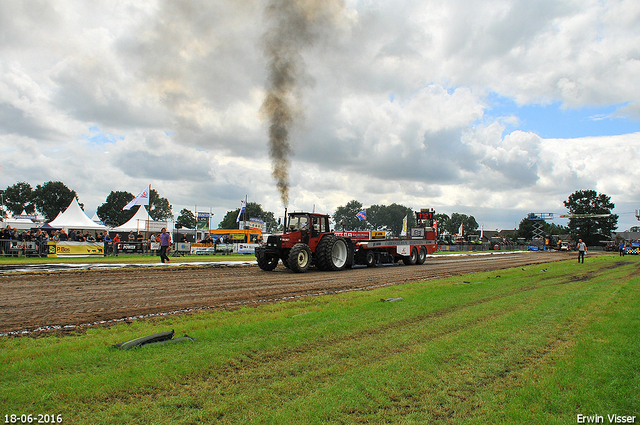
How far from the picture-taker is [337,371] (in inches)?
175

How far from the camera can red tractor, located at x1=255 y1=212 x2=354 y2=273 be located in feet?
56.5

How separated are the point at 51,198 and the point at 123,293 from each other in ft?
439

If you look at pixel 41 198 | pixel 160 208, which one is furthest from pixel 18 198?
pixel 160 208

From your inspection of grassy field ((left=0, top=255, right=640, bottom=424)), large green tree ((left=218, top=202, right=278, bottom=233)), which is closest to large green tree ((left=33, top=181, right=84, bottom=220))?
large green tree ((left=218, top=202, right=278, bottom=233))

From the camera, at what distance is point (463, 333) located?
6.16 m

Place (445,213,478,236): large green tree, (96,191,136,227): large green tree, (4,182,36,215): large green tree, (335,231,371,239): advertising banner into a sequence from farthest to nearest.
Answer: (445,213,478,236): large green tree, (96,191,136,227): large green tree, (4,182,36,215): large green tree, (335,231,371,239): advertising banner

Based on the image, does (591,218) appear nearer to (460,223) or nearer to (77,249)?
(460,223)

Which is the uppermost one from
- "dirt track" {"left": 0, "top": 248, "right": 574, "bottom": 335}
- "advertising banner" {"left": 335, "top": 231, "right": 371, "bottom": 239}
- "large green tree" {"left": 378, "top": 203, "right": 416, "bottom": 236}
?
"large green tree" {"left": 378, "top": 203, "right": 416, "bottom": 236}

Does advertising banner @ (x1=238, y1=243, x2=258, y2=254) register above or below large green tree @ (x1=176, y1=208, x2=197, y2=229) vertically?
below

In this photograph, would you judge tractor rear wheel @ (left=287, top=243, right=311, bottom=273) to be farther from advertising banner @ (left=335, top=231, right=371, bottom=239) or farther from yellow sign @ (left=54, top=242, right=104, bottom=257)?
yellow sign @ (left=54, top=242, right=104, bottom=257)

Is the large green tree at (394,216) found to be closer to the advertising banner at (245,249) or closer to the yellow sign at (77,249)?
the advertising banner at (245,249)

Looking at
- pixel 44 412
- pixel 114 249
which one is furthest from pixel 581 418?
pixel 114 249

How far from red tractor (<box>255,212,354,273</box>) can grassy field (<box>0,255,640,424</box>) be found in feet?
32.1

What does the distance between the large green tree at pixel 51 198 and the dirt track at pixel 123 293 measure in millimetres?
125437
